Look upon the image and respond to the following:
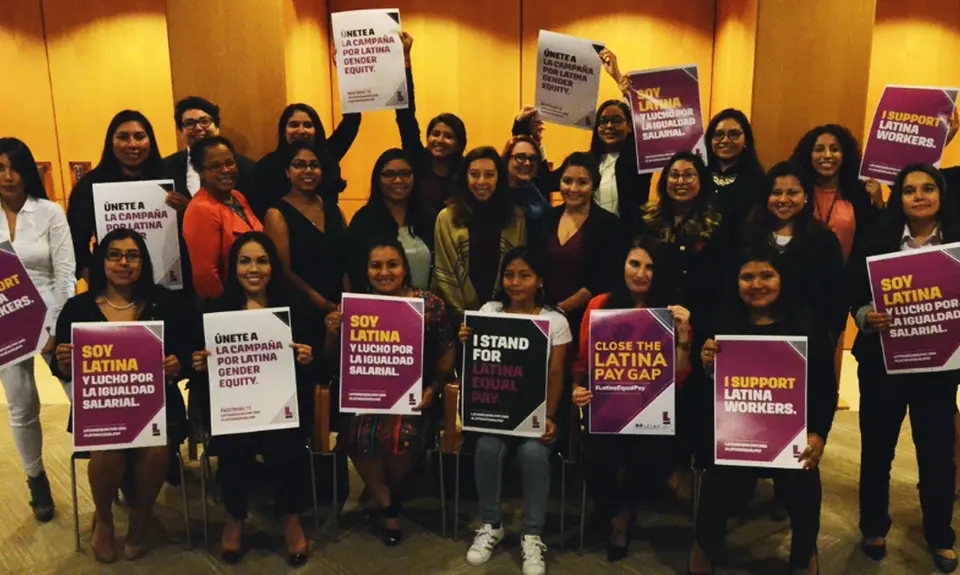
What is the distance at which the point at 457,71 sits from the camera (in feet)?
19.9

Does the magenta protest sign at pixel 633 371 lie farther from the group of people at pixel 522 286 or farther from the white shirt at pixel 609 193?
the white shirt at pixel 609 193

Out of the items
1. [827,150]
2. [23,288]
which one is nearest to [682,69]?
[827,150]

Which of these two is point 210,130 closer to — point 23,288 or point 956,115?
point 23,288

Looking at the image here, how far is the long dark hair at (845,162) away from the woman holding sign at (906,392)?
1.32ft

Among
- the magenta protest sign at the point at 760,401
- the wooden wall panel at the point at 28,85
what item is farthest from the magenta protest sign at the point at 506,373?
the wooden wall panel at the point at 28,85

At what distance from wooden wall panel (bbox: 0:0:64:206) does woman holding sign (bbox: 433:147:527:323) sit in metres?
4.90

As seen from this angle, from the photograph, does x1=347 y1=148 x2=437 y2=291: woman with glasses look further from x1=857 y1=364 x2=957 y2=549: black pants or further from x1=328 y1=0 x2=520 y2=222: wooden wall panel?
x1=328 y1=0 x2=520 y2=222: wooden wall panel

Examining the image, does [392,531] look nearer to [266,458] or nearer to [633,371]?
[266,458]

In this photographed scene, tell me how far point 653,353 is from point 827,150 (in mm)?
1262

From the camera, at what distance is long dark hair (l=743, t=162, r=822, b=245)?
2.83m

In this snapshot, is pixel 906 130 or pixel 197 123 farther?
pixel 197 123

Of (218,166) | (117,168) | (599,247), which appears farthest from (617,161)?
(117,168)

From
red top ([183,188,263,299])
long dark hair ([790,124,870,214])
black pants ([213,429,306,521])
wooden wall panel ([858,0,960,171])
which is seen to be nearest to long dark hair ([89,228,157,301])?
red top ([183,188,263,299])

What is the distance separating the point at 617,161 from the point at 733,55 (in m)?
2.81
